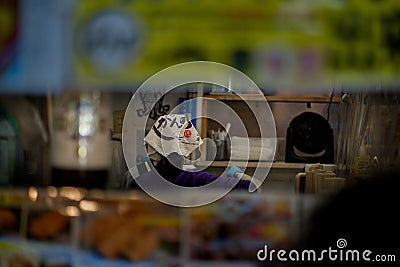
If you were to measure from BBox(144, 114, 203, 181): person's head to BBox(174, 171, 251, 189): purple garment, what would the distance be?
0.08ft

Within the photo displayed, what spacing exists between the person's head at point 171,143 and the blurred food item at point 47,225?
321 millimetres

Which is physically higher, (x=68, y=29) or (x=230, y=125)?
(x=68, y=29)

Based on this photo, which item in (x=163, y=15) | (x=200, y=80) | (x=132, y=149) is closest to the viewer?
A: (x=163, y=15)

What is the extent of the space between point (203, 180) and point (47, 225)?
437mm

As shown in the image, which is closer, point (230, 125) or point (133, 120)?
point (133, 120)

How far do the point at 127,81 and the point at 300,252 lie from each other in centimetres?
54

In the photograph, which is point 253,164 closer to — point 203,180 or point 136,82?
point 203,180

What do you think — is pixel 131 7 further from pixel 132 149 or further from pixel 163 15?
pixel 132 149

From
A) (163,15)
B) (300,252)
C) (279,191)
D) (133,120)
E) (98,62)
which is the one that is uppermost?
(163,15)

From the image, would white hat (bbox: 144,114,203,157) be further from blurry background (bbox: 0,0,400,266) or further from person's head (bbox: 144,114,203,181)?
blurry background (bbox: 0,0,400,266)

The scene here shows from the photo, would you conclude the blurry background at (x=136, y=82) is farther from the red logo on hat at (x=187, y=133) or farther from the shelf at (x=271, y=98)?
the red logo on hat at (x=187, y=133)

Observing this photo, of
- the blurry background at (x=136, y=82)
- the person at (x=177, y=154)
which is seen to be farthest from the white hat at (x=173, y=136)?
the blurry background at (x=136, y=82)

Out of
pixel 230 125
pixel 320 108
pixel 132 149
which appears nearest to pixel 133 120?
pixel 132 149

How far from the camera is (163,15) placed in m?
1.24
